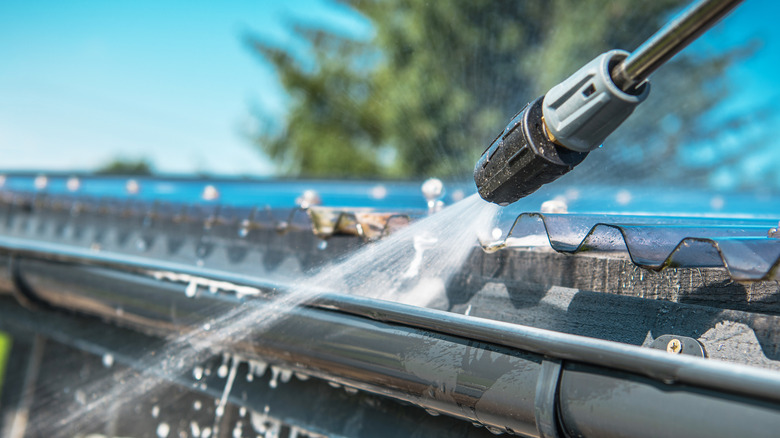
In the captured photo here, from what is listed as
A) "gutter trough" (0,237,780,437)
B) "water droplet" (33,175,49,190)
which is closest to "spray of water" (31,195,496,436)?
"gutter trough" (0,237,780,437)

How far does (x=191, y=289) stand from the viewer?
196 centimetres

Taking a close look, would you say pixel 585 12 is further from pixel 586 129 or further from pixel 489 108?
pixel 586 129

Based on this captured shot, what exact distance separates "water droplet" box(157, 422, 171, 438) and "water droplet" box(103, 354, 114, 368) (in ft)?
1.56

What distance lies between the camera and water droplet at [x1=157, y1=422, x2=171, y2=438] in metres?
2.34

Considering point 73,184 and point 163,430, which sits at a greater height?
point 73,184

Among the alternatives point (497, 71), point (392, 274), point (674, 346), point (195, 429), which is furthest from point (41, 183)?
point (497, 71)

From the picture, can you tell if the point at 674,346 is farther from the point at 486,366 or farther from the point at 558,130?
the point at 558,130

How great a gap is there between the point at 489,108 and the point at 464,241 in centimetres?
1128

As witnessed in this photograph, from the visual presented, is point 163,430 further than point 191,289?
Yes

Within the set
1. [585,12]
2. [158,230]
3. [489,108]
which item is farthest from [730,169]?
[158,230]

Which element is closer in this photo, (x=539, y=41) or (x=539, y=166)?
(x=539, y=166)

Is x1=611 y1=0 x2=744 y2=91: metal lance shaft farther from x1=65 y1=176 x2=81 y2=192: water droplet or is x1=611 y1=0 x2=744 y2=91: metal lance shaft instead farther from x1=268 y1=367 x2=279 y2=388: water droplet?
x1=65 y1=176 x2=81 y2=192: water droplet

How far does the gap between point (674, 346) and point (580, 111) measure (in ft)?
1.72

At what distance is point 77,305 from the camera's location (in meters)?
2.54
